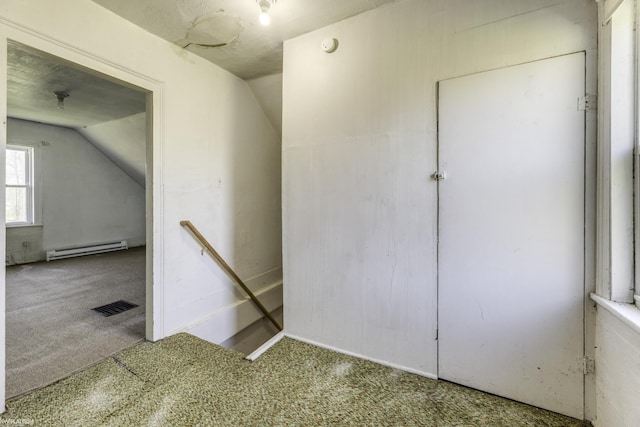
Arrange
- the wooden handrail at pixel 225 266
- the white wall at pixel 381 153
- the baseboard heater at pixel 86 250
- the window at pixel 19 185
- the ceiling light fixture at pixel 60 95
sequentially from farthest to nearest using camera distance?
the baseboard heater at pixel 86 250 < the window at pixel 19 185 < the ceiling light fixture at pixel 60 95 < the wooden handrail at pixel 225 266 < the white wall at pixel 381 153

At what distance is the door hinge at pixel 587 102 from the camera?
134 cm

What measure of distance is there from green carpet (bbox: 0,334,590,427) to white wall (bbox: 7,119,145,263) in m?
4.87

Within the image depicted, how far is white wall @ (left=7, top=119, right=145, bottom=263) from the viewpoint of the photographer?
4930 millimetres

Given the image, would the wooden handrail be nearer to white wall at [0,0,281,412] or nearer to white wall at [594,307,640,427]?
white wall at [0,0,281,412]

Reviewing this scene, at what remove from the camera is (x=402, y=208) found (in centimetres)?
181

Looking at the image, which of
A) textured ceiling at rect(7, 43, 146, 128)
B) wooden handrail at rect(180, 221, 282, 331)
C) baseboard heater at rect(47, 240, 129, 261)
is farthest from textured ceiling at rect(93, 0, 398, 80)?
baseboard heater at rect(47, 240, 129, 261)

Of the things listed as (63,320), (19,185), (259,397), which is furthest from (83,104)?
(259,397)

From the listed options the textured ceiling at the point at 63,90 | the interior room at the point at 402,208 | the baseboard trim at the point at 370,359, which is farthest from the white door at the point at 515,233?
the textured ceiling at the point at 63,90

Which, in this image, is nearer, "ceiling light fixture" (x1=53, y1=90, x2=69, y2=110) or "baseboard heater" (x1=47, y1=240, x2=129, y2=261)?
"ceiling light fixture" (x1=53, y1=90, x2=69, y2=110)

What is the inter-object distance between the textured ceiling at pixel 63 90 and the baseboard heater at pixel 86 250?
236 cm

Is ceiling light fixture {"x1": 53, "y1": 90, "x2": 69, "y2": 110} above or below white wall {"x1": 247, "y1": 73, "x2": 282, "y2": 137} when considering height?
above

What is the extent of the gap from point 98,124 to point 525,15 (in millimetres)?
6204

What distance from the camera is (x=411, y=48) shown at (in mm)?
1778

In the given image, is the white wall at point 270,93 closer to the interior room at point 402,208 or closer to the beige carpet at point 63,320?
the interior room at point 402,208
